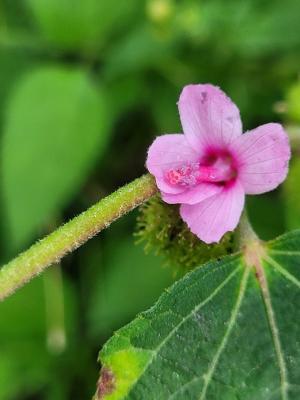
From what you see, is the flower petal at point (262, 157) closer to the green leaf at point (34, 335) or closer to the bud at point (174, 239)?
the bud at point (174, 239)

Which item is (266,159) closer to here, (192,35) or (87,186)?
(192,35)

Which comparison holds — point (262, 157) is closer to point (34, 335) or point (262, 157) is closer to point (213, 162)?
point (213, 162)

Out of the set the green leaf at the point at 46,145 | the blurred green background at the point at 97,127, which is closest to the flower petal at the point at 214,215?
the blurred green background at the point at 97,127

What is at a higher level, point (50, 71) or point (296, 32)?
point (50, 71)

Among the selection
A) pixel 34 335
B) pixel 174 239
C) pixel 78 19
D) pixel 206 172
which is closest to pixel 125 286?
pixel 34 335

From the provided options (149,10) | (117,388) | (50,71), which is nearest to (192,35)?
(149,10)
